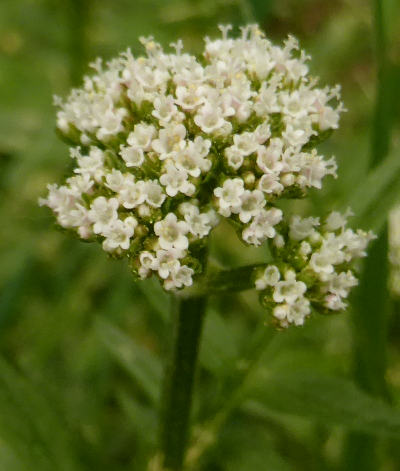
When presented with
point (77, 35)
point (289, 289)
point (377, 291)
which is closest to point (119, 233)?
point (289, 289)

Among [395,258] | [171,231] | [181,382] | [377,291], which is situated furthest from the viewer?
[395,258]

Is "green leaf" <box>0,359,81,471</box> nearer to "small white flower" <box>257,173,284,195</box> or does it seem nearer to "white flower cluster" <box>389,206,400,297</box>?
"small white flower" <box>257,173,284,195</box>

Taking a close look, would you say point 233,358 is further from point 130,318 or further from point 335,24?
point 335,24

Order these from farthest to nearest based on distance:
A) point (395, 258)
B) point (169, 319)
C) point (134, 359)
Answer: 1. point (395, 258)
2. point (134, 359)
3. point (169, 319)

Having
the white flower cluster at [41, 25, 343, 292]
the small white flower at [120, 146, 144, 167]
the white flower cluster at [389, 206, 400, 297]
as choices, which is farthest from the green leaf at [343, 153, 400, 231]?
the white flower cluster at [389, 206, 400, 297]

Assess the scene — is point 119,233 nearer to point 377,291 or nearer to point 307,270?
point 307,270

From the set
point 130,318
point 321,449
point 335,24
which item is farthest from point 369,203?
point 335,24

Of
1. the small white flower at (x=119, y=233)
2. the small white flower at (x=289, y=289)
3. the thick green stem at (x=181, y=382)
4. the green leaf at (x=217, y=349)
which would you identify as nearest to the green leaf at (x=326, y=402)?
the green leaf at (x=217, y=349)

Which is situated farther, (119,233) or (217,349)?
(217,349)
